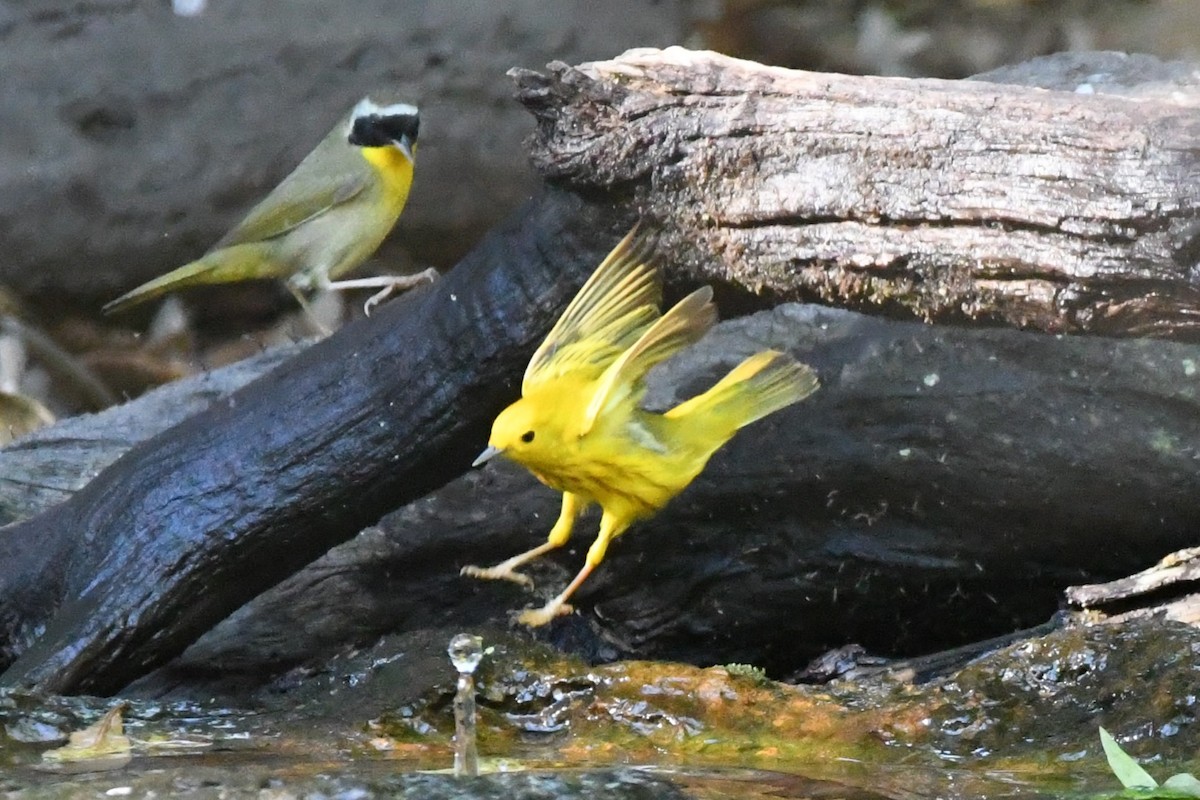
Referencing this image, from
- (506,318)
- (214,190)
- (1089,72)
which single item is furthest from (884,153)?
(214,190)

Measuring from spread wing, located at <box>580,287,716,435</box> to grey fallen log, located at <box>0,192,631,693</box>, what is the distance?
218 mm

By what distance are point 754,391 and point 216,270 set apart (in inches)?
89.9

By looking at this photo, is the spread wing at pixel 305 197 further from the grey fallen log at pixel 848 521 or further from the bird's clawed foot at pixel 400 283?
the grey fallen log at pixel 848 521

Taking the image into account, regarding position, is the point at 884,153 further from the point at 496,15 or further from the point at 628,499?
the point at 496,15

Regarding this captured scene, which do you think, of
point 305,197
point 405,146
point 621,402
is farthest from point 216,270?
point 621,402

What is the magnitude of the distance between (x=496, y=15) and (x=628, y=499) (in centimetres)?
317

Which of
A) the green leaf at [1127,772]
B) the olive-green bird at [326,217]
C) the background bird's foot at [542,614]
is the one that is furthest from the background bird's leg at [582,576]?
the olive-green bird at [326,217]

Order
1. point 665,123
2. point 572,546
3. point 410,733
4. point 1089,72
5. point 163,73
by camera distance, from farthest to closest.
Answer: point 163,73
point 1089,72
point 572,546
point 665,123
point 410,733

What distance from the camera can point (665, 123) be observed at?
2803 millimetres

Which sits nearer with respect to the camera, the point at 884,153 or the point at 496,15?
the point at 884,153

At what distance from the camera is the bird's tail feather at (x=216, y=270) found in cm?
469

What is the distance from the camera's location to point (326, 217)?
4809 millimetres

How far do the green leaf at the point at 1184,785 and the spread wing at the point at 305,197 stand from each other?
3.51 m

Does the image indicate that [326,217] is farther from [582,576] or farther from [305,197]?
[582,576]
